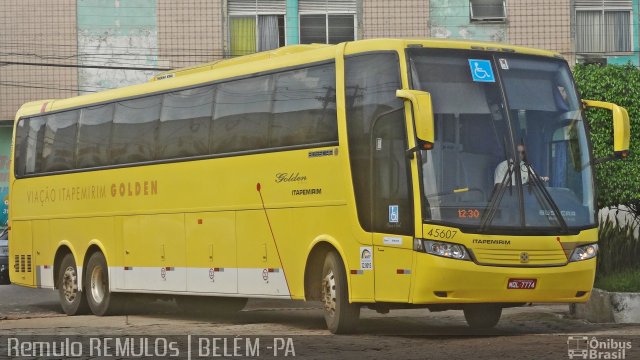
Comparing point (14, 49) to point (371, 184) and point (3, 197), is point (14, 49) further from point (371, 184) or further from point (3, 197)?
point (371, 184)

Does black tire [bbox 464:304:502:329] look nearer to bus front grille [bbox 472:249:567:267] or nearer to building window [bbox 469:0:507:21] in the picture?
bus front grille [bbox 472:249:567:267]

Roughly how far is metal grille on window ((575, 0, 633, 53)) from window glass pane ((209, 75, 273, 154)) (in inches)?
931

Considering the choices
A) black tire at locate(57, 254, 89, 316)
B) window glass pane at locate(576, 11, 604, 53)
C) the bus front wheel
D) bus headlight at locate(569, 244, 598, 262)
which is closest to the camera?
bus headlight at locate(569, 244, 598, 262)

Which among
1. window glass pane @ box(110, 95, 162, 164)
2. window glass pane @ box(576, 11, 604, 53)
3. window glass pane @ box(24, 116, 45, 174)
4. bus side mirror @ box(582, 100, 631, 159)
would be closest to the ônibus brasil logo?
bus side mirror @ box(582, 100, 631, 159)

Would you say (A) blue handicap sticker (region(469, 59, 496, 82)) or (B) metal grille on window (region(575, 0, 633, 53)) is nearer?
(A) blue handicap sticker (region(469, 59, 496, 82))

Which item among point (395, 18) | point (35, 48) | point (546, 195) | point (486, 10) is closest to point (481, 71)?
point (546, 195)

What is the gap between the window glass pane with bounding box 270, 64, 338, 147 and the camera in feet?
52.5

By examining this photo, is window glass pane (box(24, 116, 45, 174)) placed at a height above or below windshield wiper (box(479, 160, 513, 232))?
above

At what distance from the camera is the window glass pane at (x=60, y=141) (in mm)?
22438

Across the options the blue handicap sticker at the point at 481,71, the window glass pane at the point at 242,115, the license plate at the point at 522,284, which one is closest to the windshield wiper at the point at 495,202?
the license plate at the point at 522,284

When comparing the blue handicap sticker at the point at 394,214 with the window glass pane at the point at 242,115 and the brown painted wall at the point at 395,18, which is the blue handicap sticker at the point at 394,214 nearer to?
the window glass pane at the point at 242,115

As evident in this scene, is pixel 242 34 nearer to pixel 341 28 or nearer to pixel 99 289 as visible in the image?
pixel 341 28

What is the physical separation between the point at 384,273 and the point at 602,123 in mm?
12280

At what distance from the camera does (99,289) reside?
71.4 ft
